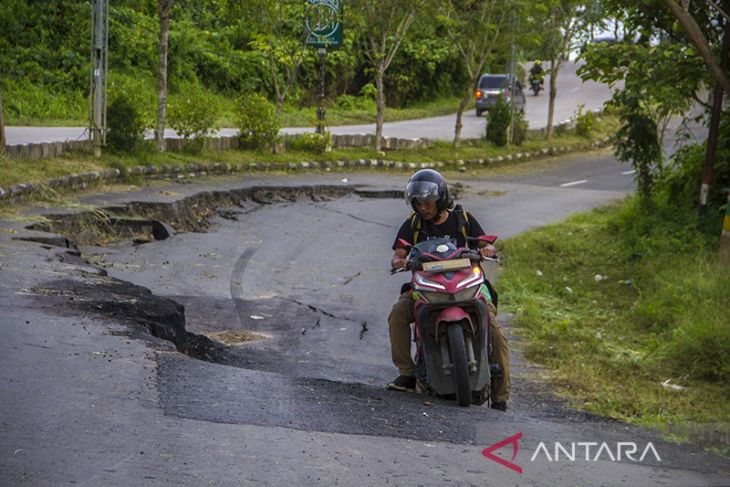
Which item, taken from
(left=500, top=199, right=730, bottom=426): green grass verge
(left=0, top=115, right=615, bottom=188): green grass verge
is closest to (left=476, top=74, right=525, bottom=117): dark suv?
(left=0, top=115, right=615, bottom=188): green grass verge

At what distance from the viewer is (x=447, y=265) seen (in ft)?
22.3

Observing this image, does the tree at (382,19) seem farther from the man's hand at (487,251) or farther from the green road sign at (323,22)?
the man's hand at (487,251)

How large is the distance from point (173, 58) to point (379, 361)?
23.6 m

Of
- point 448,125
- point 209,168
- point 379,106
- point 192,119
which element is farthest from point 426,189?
point 448,125

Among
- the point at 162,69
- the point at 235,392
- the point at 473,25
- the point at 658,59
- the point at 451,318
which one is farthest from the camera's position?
the point at 473,25

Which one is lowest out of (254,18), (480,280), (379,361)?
(379,361)

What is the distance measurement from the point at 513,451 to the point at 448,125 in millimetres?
31501

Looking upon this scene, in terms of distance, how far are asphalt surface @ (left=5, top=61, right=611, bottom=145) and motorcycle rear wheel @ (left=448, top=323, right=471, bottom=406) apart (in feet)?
32.0

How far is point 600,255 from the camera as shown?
1492 centimetres

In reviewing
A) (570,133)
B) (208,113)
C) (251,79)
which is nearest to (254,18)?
(208,113)

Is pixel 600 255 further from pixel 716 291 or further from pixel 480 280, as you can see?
pixel 480 280

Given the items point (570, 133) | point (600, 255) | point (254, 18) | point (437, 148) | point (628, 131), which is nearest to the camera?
point (600, 255)

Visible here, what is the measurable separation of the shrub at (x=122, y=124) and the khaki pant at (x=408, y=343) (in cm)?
1187

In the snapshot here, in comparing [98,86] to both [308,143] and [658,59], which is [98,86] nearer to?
[308,143]
